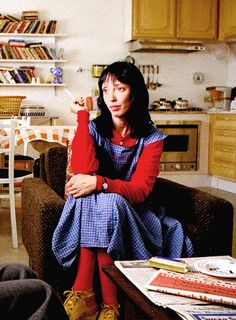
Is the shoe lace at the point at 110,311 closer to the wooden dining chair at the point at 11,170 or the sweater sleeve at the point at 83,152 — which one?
the sweater sleeve at the point at 83,152

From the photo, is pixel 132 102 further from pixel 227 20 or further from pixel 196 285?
pixel 227 20

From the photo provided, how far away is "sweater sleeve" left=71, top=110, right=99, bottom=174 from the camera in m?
2.11

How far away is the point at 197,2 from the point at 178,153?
1.80m

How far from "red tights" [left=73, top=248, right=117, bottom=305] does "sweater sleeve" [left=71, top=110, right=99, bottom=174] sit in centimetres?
33

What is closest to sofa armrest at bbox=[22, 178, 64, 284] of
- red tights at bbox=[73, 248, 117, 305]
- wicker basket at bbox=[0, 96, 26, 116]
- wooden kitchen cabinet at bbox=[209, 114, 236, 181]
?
red tights at bbox=[73, 248, 117, 305]

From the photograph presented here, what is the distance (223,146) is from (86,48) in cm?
198

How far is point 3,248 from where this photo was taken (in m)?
3.39

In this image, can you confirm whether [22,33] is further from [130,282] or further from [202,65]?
[130,282]

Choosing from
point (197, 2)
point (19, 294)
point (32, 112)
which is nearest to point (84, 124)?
point (19, 294)

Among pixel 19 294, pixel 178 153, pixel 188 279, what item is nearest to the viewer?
pixel 19 294

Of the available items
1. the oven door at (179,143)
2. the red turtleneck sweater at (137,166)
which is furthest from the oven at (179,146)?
the red turtleneck sweater at (137,166)

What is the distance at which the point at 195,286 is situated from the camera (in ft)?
4.29

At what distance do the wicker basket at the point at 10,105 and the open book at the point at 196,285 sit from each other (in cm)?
362

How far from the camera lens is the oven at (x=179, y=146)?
6.09 m
